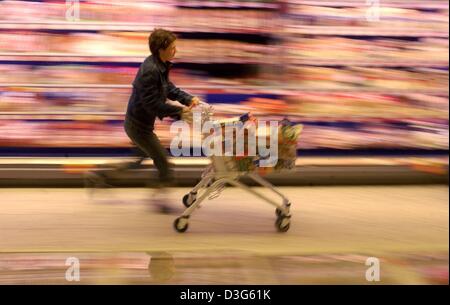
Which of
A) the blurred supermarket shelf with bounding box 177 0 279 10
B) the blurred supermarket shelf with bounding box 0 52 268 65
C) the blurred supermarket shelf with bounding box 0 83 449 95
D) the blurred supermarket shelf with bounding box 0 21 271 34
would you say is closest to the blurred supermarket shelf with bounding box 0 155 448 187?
the blurred supermarket shelf with bounding box 0 83 449 95

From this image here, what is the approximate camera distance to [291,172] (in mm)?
7012

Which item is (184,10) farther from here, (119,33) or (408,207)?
(408,207)

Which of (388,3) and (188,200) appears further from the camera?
(388,3)

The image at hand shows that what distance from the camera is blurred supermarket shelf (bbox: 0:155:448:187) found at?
668 cm

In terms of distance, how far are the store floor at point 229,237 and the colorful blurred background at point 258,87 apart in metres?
0.07

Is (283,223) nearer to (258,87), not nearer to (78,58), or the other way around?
(258,87)

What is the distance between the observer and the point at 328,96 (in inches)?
279

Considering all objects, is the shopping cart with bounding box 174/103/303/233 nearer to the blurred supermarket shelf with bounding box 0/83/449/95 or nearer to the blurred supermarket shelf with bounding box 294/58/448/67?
the blurred supermarket shelf with bounding box 0/83/449/95

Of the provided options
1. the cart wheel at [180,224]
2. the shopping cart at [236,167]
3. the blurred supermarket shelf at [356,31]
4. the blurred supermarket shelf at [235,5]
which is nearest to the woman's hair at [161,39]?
the shopping cart at [236,167]

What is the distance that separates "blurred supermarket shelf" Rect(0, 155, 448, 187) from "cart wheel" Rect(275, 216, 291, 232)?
149 centimetres

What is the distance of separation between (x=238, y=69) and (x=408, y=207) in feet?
7.11

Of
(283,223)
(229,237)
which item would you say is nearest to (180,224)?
(229,237)

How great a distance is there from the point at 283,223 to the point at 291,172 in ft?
5.23

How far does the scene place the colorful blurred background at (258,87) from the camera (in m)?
6.67
